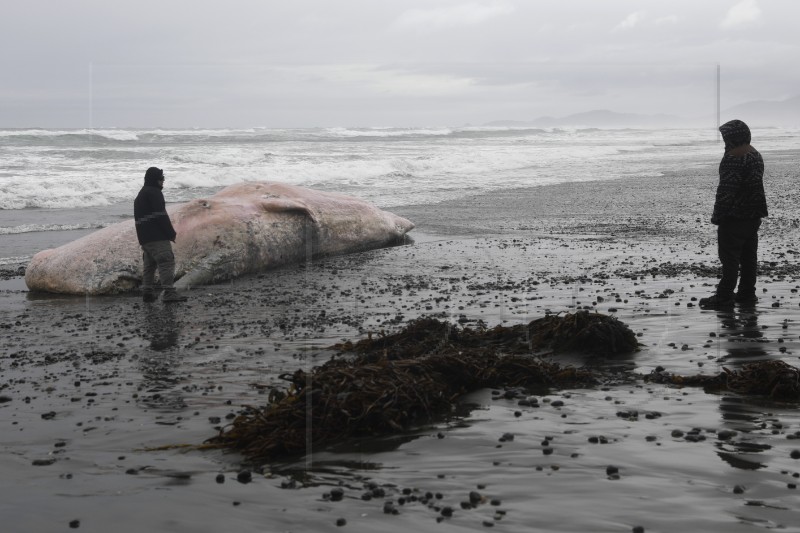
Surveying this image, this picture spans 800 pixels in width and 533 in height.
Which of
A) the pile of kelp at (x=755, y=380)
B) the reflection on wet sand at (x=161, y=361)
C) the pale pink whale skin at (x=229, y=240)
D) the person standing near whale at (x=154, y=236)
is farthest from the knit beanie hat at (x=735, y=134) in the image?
the person standing near whale at (x=154, y=236)

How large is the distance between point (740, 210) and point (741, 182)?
12.2 inches

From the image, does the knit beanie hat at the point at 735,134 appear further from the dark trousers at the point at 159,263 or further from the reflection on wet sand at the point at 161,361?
the dark trousers at the point at 159,263

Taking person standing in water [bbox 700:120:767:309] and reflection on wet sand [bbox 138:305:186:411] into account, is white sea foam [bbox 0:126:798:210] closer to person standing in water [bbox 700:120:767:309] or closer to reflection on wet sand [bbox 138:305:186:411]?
reflection on wet sand [bbox 138:305:186:411]

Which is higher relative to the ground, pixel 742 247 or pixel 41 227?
pixel 742 247

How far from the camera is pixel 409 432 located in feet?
18.6

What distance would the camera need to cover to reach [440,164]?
126ft

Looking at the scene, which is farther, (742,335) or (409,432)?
(742,335)

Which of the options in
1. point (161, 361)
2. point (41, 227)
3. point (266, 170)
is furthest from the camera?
point (266, 170)

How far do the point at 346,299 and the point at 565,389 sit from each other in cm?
475

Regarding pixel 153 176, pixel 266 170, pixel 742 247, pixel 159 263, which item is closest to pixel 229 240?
pixel 159 263

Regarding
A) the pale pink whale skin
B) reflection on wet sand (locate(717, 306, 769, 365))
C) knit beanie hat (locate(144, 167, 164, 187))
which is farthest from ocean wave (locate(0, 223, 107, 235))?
reflection on wet sand (locate(717, 306, 769, 365))

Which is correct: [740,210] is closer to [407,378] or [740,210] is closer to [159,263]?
[407,378]

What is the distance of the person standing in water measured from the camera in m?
9.38

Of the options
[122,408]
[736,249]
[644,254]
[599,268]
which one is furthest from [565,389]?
[644,254]
